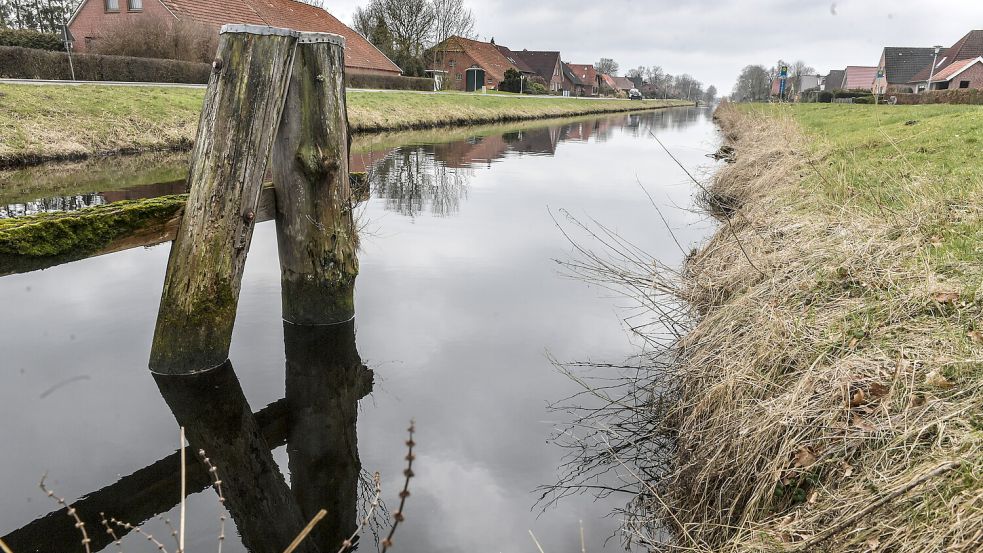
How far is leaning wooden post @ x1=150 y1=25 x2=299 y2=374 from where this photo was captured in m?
4.00

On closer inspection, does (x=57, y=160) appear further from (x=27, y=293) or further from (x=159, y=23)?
(x=159, y=23)

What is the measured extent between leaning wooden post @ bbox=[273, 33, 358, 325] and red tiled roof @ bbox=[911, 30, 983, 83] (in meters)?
64.4

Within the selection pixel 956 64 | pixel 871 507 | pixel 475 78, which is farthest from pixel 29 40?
pixel 956 64

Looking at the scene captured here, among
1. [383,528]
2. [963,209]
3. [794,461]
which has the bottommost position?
[383,528]

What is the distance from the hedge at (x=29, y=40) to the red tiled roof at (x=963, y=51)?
63.3 meters

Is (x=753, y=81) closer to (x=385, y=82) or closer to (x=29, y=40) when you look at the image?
(x=385, y=82)

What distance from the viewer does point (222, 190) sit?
4043 millimetres

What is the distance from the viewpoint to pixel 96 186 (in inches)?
408

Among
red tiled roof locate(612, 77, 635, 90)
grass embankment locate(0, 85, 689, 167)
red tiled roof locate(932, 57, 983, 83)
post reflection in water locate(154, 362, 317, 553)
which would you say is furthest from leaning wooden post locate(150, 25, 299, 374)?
red tiled roof locate(612, 77, 635, 90)

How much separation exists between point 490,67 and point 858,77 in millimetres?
Result: 42683

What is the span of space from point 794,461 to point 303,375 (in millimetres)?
3232

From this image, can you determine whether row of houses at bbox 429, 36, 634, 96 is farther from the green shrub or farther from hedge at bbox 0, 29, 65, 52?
hedge at bbox 0, 29, 65, 52

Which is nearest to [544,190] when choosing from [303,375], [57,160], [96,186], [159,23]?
[96,186]

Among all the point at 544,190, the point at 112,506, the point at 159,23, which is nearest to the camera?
the point at 112,506
